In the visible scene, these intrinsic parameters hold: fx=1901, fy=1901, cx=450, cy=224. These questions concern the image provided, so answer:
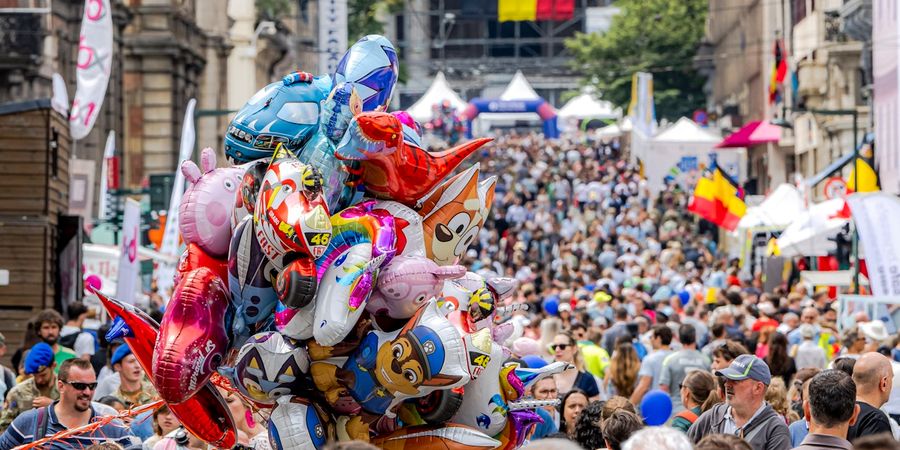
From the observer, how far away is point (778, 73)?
51.3 m

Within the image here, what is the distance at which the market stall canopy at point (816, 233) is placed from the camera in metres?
27.4

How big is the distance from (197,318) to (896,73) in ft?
87.1

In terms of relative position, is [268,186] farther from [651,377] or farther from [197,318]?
[651,377]

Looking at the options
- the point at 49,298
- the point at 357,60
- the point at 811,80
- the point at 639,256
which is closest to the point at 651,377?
the point at 357,60

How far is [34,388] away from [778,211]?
21389 mm

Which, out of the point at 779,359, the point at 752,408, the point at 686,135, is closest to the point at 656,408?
the point at 779,359

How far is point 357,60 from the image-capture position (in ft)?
30.5

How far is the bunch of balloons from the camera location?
8.58 meters

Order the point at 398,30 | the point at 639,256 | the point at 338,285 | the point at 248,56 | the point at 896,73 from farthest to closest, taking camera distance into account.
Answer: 1. the point at 398,30
2. the point at 248,56
3. the point at 639,256
4. the point at 896,73
5. the point at 338,285

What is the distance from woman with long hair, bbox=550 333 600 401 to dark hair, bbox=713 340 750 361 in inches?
65.9

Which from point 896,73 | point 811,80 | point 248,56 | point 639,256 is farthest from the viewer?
point 248,56

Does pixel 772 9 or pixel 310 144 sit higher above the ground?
pixel 772 9


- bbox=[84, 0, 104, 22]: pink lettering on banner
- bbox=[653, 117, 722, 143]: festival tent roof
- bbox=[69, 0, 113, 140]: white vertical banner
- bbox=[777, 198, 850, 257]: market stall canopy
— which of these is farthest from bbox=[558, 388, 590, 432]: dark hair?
bbox=[653, 117, 722, 143]: festival tent roof

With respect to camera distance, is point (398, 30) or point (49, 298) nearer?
point (49, 298)
